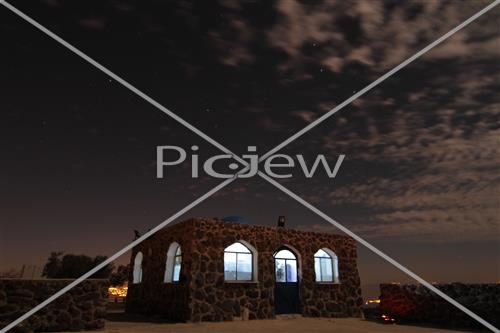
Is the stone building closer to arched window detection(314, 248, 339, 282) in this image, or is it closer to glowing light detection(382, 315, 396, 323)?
arched window detection(314, 248, 339, 282)

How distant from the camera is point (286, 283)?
16344mm

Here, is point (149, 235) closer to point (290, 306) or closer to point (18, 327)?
point (290, 306)

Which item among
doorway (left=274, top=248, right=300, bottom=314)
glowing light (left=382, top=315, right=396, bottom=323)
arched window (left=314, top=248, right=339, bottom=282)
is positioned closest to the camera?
glowing light (left=382, top=315, right=396, bottom=323)

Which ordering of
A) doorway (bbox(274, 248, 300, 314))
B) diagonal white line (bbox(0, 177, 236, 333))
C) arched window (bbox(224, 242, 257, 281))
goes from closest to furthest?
diagonal white line (bbox(0, 177, 236, 333)) < arched window (bbox(224, 242, 257, 281)) < doorway (bbox(274, 248, 300, 314))

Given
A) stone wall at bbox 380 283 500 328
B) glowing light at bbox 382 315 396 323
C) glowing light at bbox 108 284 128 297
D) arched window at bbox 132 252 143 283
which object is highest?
arched window at bbox 132 252 143 283

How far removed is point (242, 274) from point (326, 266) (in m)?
4.58

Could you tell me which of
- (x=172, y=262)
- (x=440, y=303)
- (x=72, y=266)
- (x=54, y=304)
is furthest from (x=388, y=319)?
(x=72, y=266)

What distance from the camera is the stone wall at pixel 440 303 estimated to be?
12.1m

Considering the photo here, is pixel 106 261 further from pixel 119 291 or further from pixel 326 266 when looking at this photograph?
pixel 119 291

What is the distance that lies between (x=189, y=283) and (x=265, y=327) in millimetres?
3281

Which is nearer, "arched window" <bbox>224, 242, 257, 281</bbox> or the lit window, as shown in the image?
"arched window" <bbox>224, 242, 257, 281</bbox>

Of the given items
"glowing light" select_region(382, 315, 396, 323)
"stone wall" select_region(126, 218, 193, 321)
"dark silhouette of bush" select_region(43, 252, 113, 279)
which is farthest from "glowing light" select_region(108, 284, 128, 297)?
"glowing light" select_region(382, 315, 396, 323)

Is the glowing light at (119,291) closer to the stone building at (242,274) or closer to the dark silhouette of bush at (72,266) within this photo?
the dark silhouette of bush at (72,266)

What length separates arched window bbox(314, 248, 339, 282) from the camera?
1747 centimetres
